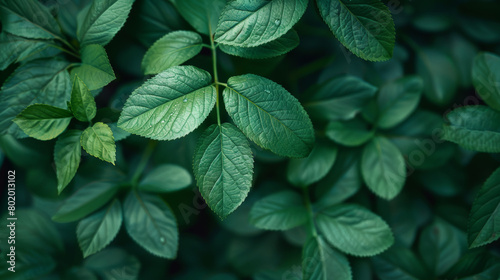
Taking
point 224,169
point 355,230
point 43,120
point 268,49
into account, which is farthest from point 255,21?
point 355,230

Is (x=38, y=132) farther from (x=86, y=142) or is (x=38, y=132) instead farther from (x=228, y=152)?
(x=228, y=152)

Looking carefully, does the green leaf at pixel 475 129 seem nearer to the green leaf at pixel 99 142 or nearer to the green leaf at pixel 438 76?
the green leaf at pixel 438 76

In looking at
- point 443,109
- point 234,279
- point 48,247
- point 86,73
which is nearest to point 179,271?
point 234,279

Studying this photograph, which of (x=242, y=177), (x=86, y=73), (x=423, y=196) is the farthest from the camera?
(x=423, y=196)

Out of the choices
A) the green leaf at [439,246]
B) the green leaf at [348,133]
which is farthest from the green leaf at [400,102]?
the green leaf at [439,246]

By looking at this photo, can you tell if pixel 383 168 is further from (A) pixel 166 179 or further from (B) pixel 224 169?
(A) pixel 166 179

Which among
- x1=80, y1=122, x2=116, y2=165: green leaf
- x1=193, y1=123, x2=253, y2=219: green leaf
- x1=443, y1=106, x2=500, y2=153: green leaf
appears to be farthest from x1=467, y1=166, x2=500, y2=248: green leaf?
x1=80, y1=122, x2=116, y2=165: green leaf

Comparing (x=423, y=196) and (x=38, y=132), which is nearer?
(x=38, y=132)

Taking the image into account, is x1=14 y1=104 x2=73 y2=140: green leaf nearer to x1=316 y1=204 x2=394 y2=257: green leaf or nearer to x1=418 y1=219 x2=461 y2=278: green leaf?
x1=316 y1=204 x2=394 y2=257: green leaf
